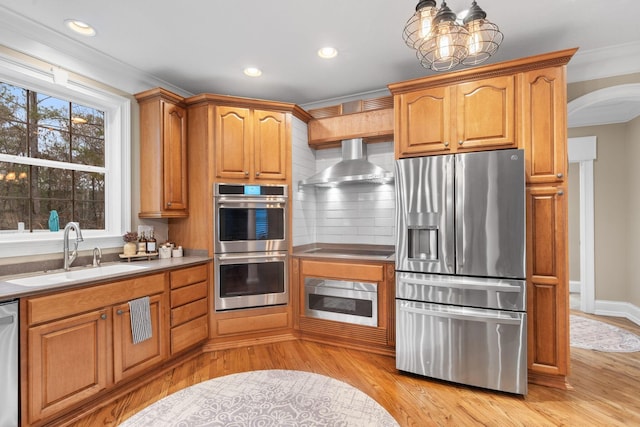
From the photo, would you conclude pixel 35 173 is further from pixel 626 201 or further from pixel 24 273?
pixel 626 201

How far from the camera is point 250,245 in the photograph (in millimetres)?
3297

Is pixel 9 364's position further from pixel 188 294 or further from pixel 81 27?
pixel 81 27

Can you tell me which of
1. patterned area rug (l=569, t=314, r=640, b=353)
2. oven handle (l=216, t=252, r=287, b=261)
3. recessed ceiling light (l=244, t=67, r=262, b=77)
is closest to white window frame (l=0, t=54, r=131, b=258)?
oven handle (l=216, t=252, r=287, b=261)

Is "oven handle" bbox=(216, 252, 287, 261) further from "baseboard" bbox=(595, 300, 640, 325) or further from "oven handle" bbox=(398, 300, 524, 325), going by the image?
"baseboard" bbox=(595, 300, 640, 325)

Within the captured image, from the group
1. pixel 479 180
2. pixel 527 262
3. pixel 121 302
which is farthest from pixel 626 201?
pixel 121 302

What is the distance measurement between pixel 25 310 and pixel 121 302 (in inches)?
22.5

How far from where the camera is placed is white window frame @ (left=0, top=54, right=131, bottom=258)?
2311 mm

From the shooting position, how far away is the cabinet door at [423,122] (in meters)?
2.65

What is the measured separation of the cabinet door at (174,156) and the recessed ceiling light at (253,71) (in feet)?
2.56

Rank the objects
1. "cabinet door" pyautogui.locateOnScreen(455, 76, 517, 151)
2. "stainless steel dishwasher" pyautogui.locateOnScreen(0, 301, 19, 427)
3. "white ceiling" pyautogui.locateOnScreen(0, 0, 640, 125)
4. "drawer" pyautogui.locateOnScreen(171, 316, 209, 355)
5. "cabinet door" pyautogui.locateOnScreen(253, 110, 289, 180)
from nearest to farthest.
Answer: "stainless steel dishwasher" pyautogui.locateOnScreen(0, 301, 19, 427)
"white ceiling" pyautogui.locateOnScreen(0, 0, 640, 125)
"cabinet door" pyautogui.locateOnScreen(455, 76, 517, 151)
"drawer" pyautogui.locateOnScreen(171, 316, 209, 355)
"cabinet door" pyautogui.locateOnScreen(253, 110, 289, 180)

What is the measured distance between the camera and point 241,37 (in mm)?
Answer: 2547

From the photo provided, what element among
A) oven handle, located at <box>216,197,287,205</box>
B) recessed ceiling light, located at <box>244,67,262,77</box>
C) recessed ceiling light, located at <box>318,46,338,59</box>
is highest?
recessed ceiling light, located at <box>244,67,262,77</box>

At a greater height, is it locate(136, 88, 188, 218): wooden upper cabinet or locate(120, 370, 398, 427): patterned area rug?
locate(136, 88, 188, 218): wooden upper cabinet

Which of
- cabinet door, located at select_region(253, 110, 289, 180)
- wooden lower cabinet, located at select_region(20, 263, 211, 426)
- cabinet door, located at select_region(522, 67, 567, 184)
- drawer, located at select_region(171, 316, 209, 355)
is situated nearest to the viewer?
wooden lower cabinet, located at select_region(20, 263, 211, 426)
